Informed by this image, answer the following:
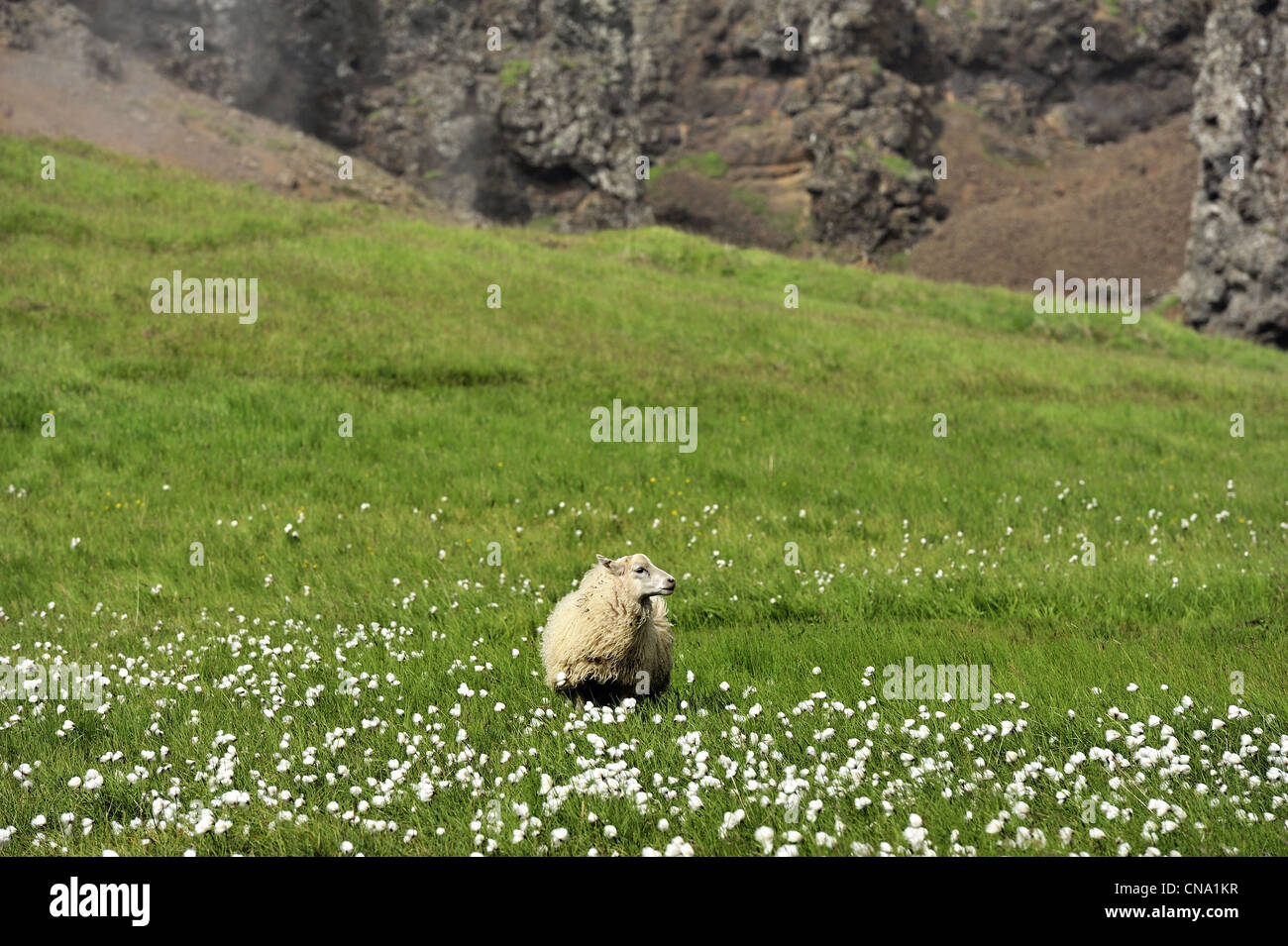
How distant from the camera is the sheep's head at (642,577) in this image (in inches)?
282

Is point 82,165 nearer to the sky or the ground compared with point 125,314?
nearer to the sky

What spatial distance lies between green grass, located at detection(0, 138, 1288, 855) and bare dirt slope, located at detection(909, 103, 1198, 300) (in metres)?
49.3

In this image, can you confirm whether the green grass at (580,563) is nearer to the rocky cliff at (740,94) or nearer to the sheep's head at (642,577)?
the sheep's head at (642,577)

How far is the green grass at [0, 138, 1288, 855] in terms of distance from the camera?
18.0 feet

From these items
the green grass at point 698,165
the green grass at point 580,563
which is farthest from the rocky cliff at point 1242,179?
the green grass at point 698,165

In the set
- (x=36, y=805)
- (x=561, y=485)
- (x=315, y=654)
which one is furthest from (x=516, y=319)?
(x=36, y=805)

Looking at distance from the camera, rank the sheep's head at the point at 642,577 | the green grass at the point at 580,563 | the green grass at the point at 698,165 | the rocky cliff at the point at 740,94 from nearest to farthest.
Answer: the green grass at the point at 580,563
the sheep's head at the point at 642,577
the rocky cliff at the point at 740,94
the green grass at the point at 698,165

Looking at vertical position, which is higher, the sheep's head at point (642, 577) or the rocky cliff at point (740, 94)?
the rocky cliff at point (740, 94)

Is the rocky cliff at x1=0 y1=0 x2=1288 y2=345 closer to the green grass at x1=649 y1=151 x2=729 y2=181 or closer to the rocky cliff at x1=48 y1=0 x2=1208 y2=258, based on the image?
the rocky cliff at x1=48 y1=0 x2=1208 y2=258

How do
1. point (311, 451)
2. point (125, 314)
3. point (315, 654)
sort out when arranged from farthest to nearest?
1. point (125, 314)
2. point (311, 451)
3. point (315, 654)

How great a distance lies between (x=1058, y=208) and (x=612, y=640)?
297 feet

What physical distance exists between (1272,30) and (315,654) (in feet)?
204

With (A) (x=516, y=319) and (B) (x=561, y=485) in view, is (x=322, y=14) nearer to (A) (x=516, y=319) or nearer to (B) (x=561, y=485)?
(A) (x=516, y=319)
